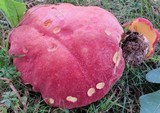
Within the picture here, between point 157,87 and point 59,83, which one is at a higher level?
point 59,83

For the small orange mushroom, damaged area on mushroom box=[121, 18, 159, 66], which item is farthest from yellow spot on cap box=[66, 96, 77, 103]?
the small orange mushroom

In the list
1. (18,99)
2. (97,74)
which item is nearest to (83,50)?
(97,74)

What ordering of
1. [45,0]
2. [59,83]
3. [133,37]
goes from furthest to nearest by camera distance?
[45,0]
[133,37]
[59,83]

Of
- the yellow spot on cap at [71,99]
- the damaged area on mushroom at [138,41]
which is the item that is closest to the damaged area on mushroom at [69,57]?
the yellow spot on cap at [71,99]

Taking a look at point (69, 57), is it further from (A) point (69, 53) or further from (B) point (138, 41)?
(B) point (138, 41)

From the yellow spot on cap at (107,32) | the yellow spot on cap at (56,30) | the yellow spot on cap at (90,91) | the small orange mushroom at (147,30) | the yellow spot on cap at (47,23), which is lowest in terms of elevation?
the yellow spot on cap at (90,91)

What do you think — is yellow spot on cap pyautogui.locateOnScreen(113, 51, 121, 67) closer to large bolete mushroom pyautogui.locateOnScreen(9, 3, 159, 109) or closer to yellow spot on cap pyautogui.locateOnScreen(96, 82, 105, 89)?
large bolete mushroom pyautogui.locateOnScreen(9, 3, 159, 109)

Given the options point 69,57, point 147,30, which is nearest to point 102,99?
point 69,57

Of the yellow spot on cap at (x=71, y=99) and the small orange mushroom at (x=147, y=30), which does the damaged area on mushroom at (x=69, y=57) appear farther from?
the small orange mushroom at (x=147, y=30)

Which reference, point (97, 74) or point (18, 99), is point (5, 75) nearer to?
point (18, 99)
